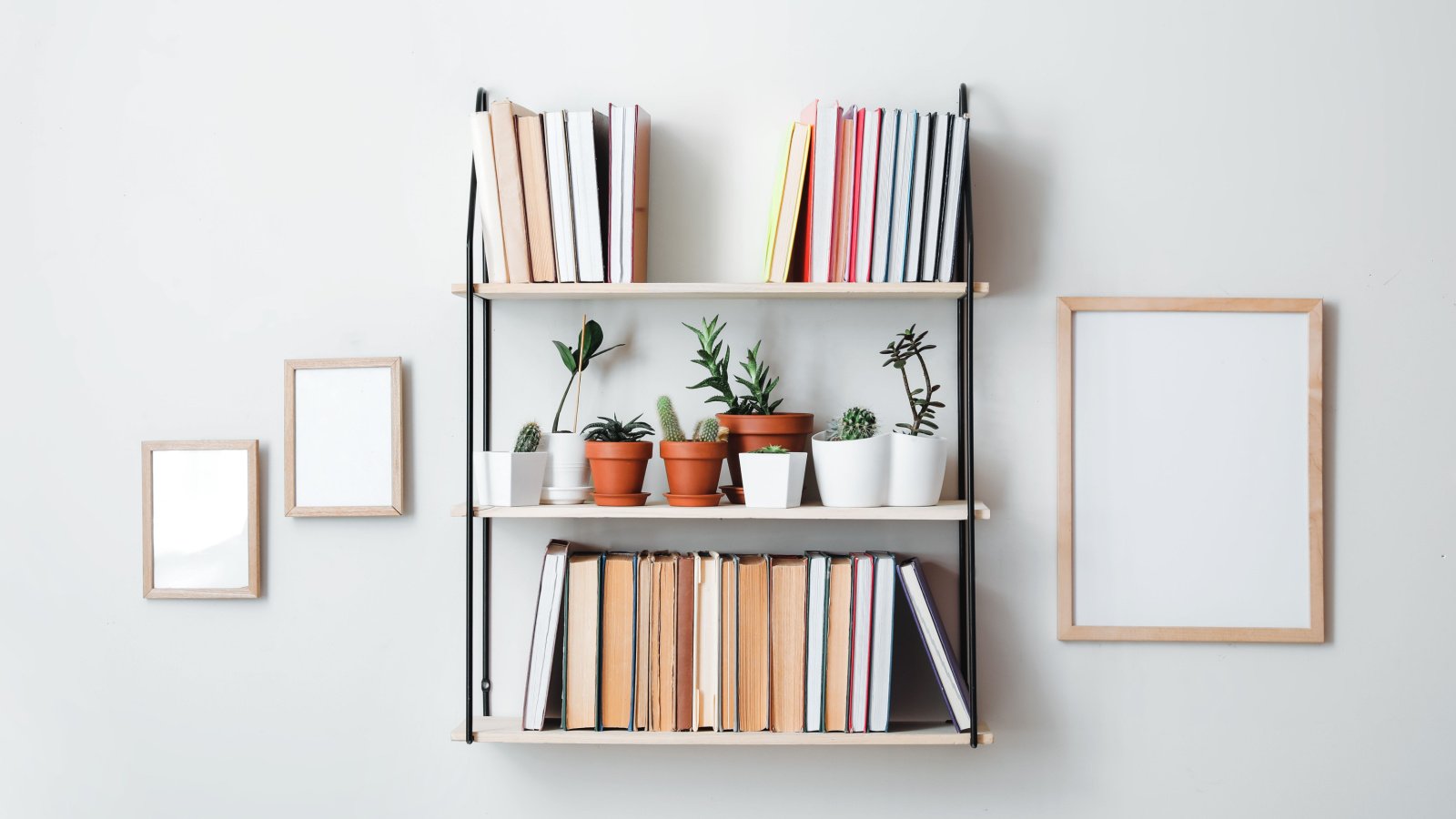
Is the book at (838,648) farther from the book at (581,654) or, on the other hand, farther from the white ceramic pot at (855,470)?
the book at (581,654)

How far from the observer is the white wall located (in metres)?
1.41

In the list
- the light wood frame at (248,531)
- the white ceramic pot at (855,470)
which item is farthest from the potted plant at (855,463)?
→ the light wood frame at (248,531)

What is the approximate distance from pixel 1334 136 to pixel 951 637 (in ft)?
3.24

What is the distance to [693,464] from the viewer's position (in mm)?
1288

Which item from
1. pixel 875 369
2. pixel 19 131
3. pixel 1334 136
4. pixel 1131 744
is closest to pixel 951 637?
pixel 1131 744

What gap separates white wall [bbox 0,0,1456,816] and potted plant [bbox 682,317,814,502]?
76 mm

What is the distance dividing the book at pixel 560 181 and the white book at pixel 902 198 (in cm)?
46

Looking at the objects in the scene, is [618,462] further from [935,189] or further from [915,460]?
[935,189]

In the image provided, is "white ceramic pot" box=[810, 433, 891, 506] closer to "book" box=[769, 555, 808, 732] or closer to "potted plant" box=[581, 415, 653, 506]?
"book" box=[769, 555, 808, 732]

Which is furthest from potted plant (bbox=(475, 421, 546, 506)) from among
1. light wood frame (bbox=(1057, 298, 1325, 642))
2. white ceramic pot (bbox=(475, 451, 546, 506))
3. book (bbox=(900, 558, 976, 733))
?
light wood frame (bbox=(1057, 298, 1325, 642))

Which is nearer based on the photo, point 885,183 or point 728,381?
point 885,183

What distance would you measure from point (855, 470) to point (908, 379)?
23 centimetres

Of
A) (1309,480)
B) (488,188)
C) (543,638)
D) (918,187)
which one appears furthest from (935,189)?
(543,638)

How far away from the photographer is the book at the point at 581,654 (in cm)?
132
